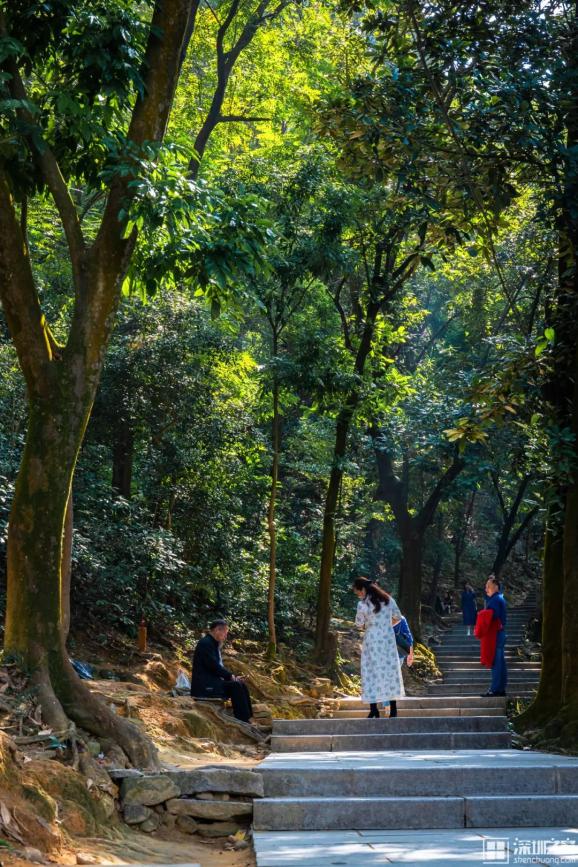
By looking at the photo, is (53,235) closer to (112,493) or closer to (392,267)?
(112,493)

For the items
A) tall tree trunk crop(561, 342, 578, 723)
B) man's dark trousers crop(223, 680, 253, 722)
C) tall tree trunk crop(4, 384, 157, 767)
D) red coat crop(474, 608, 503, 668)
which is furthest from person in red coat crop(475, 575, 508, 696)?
tall tree trunk crop(4, 384, 157, 767)

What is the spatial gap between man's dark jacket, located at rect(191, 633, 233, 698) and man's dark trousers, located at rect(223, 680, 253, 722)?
0.22 feet

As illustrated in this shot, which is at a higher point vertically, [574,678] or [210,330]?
[210,330]

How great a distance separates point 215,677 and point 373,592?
2218mm

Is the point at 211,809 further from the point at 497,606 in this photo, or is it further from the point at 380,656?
the point at 497,606

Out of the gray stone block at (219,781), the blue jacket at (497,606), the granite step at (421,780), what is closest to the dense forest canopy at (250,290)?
the gray stone block at (219,781)

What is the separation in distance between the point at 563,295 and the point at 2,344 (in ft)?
26.1

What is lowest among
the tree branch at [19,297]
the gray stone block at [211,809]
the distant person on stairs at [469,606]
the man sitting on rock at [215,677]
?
the gray stone block at [211,809]

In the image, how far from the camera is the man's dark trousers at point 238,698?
12.0m

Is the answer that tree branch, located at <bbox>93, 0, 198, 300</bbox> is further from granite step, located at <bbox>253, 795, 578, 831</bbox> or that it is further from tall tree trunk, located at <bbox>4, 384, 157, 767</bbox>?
granite step, located at <bbox>253, 795, 578, 831</bbox>

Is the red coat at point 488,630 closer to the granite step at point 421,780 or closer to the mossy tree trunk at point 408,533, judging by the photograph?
the granite step at point 421,780

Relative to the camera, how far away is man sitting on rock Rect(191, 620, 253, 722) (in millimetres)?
11805

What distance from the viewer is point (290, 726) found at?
1227cm

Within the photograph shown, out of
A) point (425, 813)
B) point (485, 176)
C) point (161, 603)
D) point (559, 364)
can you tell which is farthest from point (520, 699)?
point (425, 813)
